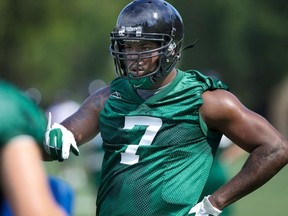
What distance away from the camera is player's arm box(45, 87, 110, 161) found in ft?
16.4

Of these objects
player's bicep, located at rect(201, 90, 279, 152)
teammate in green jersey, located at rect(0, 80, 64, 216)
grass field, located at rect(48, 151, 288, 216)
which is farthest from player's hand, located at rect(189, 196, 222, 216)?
grass field, located at rect(48, 151, 288, 216)

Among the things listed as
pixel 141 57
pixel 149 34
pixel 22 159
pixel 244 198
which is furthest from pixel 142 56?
pixel 244 198

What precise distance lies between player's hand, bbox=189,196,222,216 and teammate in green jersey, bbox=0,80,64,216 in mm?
1756

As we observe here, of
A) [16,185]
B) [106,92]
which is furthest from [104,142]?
[16,185]

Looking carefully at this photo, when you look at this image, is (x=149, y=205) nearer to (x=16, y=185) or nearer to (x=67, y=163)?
(x=16, y=185)

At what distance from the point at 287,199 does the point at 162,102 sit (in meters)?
10.2

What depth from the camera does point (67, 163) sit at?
19.8 metres

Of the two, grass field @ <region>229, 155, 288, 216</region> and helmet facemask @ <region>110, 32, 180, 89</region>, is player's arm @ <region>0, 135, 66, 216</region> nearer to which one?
helmet facemask @ <region>110, 32, 180, 89</region>

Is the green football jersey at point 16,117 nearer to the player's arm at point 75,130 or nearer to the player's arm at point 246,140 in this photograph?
the player's arm at point 75,130

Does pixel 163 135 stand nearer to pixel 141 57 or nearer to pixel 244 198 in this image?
pixel 141 57

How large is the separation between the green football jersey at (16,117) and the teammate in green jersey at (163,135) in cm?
166

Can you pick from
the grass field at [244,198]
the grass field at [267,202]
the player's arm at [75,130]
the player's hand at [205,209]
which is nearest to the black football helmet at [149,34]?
the player's arm at [75,130]

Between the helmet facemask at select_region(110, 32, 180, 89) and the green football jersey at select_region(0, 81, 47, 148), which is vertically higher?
the green football jersey at select_region(0, 81, 47, 148)

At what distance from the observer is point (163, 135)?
5.05 metres
